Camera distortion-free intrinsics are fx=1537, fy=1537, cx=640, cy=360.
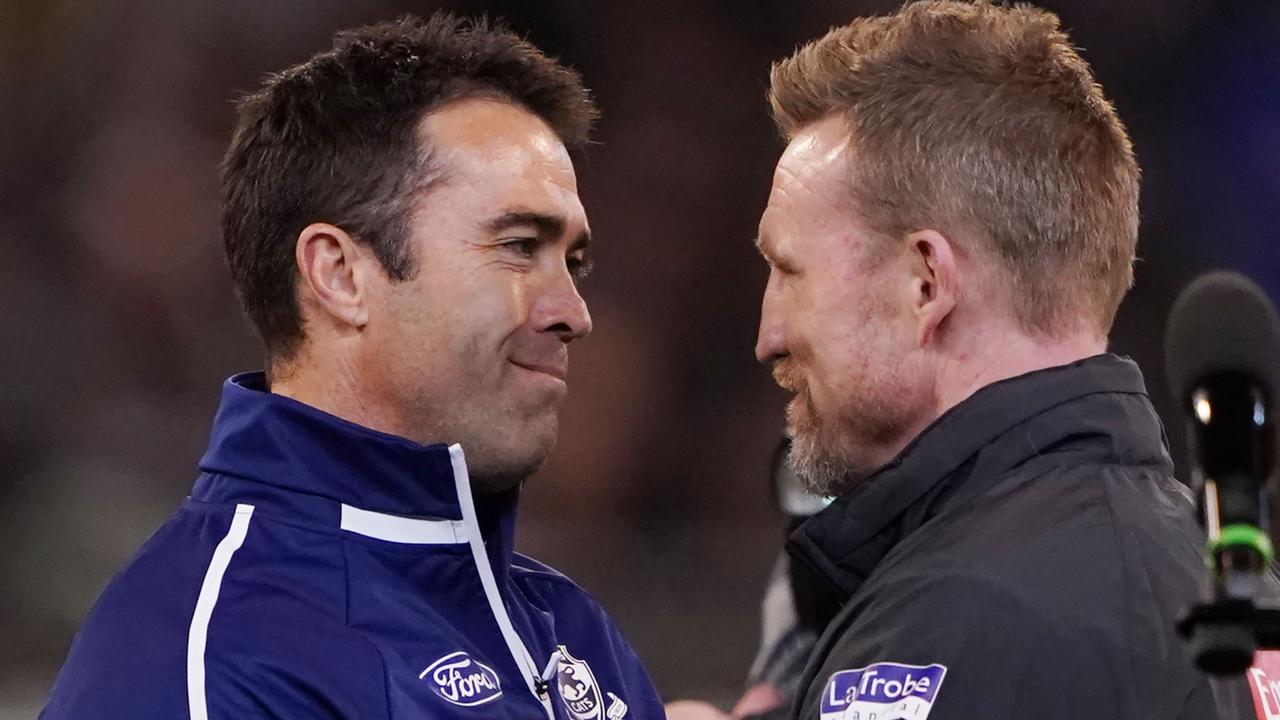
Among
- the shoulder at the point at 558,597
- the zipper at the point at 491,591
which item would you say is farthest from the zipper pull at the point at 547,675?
the shoulder at the point at 558,597

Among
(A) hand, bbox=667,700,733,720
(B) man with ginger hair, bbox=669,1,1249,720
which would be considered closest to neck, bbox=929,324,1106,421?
(B) man with ginger hair, bbox=669,1,1249,720

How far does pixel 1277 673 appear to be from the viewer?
1.61 metres

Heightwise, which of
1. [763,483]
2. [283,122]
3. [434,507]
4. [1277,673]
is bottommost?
[763,483]

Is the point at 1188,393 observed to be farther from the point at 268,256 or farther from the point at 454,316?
the point at 268,256

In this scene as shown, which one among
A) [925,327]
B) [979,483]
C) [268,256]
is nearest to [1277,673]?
[979,483]

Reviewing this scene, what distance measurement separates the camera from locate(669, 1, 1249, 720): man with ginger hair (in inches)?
58.0

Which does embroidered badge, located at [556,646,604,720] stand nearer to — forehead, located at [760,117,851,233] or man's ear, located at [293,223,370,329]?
man's ear, located at [293,223,370,329]

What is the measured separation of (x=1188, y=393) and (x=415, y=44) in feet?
4.78

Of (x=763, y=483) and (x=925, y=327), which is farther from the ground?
(x=925, y=327)

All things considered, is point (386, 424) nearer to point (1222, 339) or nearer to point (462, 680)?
point (462, 680)

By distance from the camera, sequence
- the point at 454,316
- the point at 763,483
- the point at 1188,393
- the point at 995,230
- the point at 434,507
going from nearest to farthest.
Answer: the point at 1188,393 → the point at 995,230 → the point at 434,507 → the point at 454,316 → the point at 763,483

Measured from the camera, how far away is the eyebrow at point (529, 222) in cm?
217

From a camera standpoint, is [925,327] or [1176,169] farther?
[1176,169]

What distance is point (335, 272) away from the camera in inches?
85.7
